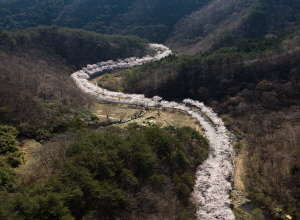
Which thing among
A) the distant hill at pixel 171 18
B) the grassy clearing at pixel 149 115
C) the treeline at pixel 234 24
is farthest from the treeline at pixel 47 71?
the distant hill at pixel 171 18

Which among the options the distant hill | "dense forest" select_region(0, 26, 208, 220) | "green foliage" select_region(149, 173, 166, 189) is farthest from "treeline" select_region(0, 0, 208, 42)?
"green foliage" select_region(149, 173, 166, 189)

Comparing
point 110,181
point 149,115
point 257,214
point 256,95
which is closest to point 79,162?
point 110,181

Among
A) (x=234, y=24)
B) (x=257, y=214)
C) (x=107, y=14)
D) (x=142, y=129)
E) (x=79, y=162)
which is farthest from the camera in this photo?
(x=107, y=14)

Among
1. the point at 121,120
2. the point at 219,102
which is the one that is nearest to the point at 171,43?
the point at 219,102

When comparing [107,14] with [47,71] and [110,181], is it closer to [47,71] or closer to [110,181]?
[47,71]

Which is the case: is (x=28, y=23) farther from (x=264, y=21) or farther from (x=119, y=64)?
(x=264, y=21)

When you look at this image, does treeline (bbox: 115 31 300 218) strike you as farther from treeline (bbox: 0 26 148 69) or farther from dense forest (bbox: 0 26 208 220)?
treeline (bbox: 0 26 148 69)

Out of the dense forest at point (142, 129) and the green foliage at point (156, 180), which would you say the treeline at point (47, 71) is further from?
the green foliage at point (156, 180)
